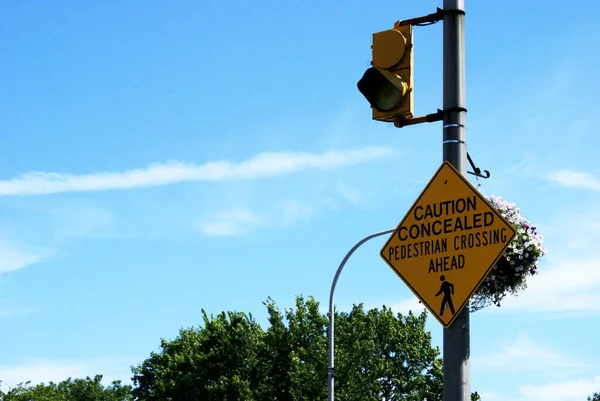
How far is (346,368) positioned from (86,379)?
258ft

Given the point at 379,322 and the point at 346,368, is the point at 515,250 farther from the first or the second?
the point at 379,322

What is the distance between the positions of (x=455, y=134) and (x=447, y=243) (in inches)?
36.0

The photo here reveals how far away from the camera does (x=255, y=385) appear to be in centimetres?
A: 4969

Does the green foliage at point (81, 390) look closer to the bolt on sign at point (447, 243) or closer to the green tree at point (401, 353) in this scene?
the green tree at point (401, 353)

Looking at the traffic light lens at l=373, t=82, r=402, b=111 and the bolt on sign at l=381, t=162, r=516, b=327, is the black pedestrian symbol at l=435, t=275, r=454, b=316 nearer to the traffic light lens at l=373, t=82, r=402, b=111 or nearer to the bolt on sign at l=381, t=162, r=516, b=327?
the bolt on sign at l=381, t=162, r=516, b=327

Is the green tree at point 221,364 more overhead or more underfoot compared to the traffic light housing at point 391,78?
more overhead

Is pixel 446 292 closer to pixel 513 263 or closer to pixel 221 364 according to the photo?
pixel 513 263

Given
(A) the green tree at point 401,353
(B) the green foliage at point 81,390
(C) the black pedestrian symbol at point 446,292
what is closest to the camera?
(C) the black pedestrian symbol at point 446,292

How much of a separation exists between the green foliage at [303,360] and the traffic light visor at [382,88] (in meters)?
38.8

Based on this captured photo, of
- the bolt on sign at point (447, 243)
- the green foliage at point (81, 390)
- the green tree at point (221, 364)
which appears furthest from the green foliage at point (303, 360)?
the green foliage at point (81, 390)

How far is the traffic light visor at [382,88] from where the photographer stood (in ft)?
23.4

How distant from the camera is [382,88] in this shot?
7.23m

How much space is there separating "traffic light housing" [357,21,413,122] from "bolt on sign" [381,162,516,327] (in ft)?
2.00

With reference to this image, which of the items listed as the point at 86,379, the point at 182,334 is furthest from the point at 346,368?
the point at 86,379
